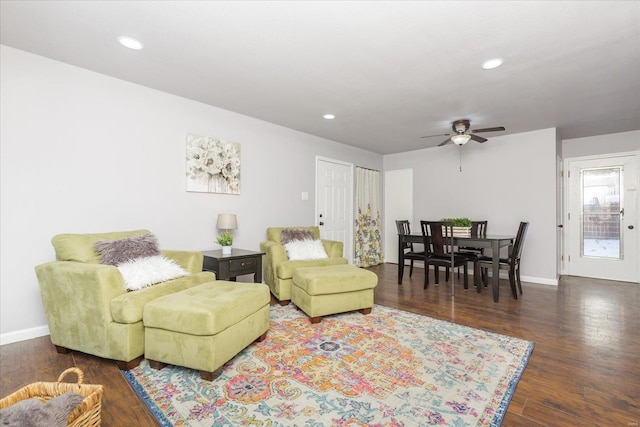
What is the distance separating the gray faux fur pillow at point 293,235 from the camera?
4.02 metres

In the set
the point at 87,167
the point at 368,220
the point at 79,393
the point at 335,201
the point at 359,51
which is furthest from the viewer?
the point at 368,220

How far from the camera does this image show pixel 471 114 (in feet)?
13.0

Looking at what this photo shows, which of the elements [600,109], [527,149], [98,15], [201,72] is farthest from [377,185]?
[98,15]

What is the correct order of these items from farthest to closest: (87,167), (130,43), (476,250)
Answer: (476,250), (87,167), (130,43)

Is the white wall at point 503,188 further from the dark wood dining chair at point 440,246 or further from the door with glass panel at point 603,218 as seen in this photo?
the dark wood dining chair at point 440,246

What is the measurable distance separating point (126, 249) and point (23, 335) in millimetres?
1105

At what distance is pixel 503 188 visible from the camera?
5090mm

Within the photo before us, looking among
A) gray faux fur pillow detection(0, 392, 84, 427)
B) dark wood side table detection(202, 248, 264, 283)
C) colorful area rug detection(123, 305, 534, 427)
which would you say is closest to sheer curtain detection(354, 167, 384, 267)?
dark wood side table detection(202, 248, 264, 283)

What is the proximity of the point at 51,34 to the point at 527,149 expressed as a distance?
5.88m

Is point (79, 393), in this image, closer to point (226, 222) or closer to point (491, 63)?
point (226, 222)

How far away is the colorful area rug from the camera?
5.28ft

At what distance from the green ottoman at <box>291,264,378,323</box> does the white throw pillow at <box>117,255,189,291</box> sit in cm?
113

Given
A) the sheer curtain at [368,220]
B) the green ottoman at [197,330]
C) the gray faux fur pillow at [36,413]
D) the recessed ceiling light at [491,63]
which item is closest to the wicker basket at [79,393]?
the gray faux fur pillow at [36,413]

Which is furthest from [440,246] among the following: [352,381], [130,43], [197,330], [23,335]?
[23,335]
